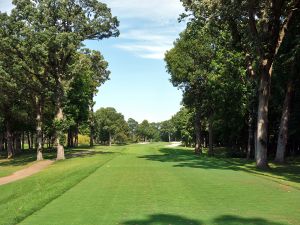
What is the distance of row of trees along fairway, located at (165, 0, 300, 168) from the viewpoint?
92.1 ft

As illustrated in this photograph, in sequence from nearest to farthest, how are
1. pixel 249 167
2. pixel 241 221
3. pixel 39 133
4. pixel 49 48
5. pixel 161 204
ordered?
pixel 241 221 < pixel 161 204 < pixel 249 167 < pixel 49 48 < pixel 39 133

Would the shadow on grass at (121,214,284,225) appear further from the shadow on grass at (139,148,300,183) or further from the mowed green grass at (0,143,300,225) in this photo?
the shadow on grass at (139,148,300,183)

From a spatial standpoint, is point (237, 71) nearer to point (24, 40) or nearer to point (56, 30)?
point (56, 30)

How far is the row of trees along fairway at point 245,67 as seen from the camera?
28.1m

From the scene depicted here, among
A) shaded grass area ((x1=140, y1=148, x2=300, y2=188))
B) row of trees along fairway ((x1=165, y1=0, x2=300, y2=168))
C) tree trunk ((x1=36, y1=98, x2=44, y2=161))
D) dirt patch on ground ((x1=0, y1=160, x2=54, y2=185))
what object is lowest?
dirt patch on ground ((x1=0, y1=160, x2=54, y2=185))

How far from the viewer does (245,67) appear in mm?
41844

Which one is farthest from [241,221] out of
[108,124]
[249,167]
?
[108,124]

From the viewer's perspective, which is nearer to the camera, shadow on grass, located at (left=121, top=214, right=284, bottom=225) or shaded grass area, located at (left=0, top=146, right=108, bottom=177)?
shadow on grass, located at (left=121, top=214, right=284, bottom=225)

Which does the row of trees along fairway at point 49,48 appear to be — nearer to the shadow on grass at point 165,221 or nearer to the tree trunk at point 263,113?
the tree trunk at point 263,113

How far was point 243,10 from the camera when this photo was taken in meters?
27.0

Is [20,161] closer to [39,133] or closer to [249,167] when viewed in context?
[39,133]

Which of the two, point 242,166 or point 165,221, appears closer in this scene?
point 165,221

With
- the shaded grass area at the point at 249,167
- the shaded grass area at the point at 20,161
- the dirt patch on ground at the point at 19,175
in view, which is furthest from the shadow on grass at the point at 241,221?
the shaded grass area at the point at 20,161

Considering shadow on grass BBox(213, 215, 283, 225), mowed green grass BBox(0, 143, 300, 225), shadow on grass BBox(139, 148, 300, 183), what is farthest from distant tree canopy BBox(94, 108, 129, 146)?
shadow on grass BBox(213, 215, 283, 225)
